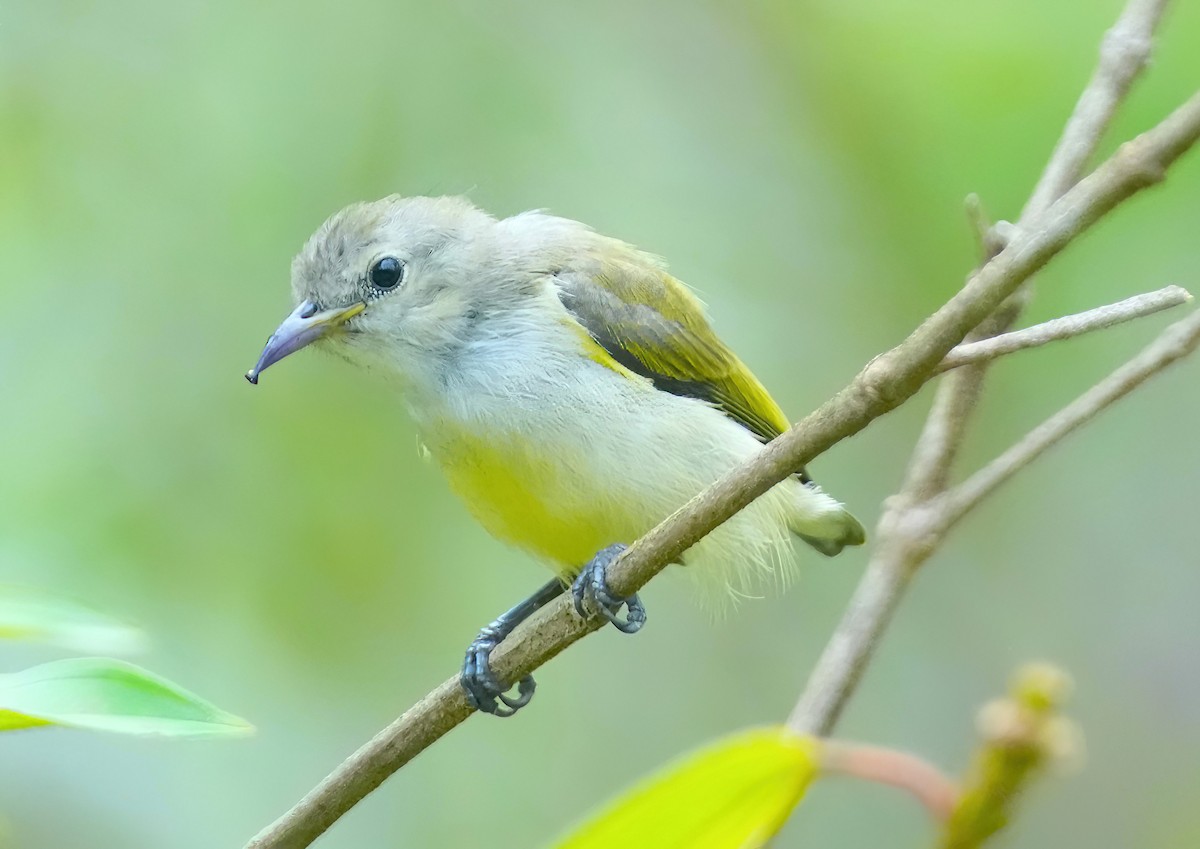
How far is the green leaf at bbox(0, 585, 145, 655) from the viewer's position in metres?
1.09

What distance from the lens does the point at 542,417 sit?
87.0 inches

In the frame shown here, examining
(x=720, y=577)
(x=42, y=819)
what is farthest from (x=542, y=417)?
(x=42, y=819)

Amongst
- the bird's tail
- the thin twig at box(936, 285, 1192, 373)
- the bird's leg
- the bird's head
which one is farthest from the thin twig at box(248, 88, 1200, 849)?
the bird's tail

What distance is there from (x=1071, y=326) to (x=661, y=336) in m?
1.43

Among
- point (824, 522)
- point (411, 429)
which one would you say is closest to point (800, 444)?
point (824, 522)

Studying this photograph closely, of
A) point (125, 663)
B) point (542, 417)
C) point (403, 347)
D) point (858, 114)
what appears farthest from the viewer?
point (858, 114)

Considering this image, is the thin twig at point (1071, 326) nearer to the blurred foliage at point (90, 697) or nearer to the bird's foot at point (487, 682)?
the blurred foliage at point (90, 697)

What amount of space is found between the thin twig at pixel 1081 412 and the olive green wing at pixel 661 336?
3.45 feet

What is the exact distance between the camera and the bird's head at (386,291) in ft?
7.74

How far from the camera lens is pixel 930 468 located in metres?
1.59

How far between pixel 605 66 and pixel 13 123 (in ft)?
5.48

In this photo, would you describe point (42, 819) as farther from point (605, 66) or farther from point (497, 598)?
point (605, 66)

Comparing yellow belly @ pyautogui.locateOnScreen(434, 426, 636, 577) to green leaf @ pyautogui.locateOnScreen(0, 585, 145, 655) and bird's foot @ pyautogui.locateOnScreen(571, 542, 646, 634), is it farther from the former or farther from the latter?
green leaf @ pyautogui.locateOnScreen(0, 585, 145, 655)

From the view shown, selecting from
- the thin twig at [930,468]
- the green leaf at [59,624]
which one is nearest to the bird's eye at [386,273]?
the thin twig at [930,468]
